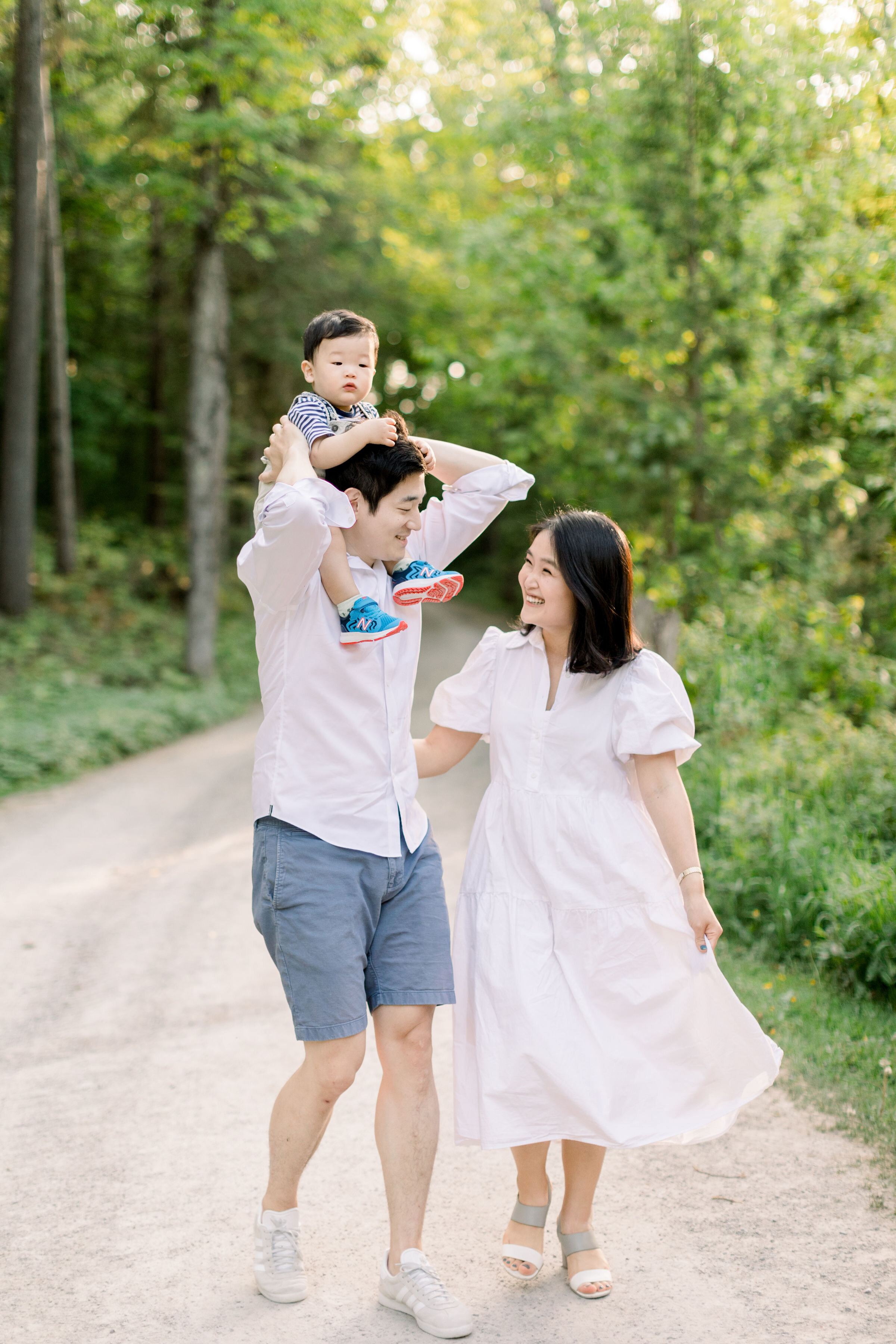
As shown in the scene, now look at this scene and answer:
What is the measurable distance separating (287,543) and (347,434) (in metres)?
0.33

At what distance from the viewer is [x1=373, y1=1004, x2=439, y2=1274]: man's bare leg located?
8.67ft

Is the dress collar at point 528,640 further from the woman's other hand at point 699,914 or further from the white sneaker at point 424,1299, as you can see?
the white sneaker at point 424,1299

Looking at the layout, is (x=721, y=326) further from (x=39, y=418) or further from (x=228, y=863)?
(x=39, y=418)

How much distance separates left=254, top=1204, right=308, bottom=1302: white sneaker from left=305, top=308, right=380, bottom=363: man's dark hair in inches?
88.2

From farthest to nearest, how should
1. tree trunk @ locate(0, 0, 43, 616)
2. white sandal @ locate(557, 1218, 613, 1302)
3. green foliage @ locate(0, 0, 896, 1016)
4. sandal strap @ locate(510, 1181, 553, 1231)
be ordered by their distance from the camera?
tree trunk @ locate(0, 0, 43, 616)
green foliage @ locate(0, 0, 896, 1016)
sandal strap @ locate(510, 1181, 553, 1231)
white sandal @ locate(557, 1218, 613, 1302)

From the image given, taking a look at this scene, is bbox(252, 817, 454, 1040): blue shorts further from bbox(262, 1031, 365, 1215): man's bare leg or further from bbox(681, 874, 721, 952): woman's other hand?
bbox(681, 874, 721, 952): woman's other hand

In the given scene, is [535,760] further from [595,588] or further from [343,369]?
[343,369]

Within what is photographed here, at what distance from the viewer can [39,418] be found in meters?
24.6

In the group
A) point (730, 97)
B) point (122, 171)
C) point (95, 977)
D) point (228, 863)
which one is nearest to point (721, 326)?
point (730, 97)

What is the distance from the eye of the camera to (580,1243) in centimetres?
Result: 283

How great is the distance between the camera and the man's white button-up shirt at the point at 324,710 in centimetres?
253

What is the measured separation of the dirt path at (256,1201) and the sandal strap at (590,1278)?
0.04 metres

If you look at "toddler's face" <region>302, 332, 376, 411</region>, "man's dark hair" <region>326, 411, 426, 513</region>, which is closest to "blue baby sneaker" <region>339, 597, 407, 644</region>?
"man's dark hair" <region>326, 411, 426, 513</region>

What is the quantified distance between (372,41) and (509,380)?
17.3 feet
